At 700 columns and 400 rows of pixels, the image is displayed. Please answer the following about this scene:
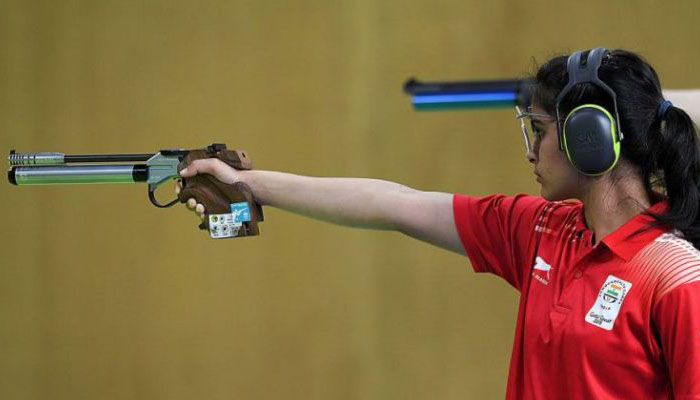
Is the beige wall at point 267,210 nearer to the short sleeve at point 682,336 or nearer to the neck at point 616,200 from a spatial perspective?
the neck at point 616,200

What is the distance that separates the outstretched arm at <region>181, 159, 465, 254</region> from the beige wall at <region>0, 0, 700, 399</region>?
125 centimetres

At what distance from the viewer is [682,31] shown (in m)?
2.91

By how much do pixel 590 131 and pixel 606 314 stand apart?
316 millimetres

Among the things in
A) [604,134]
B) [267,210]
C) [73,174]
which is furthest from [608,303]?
[267,210]

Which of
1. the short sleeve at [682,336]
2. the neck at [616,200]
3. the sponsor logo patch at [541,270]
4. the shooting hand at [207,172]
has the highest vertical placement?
the shooting hand at [207,172]

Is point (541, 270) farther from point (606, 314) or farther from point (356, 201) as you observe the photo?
point (356, 201)

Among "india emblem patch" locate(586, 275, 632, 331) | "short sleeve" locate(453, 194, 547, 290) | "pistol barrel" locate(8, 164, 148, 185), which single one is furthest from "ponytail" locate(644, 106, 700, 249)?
"pistol barrel" locate(8, 164, 148, 185)

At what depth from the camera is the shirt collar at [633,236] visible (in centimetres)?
143

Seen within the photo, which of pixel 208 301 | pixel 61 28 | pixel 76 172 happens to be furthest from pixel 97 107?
pixel 76 172

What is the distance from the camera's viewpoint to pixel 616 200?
1506 mm

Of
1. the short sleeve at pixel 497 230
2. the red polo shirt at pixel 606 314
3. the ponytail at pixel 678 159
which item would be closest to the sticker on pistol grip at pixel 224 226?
the short sleeve at pixel 497 230

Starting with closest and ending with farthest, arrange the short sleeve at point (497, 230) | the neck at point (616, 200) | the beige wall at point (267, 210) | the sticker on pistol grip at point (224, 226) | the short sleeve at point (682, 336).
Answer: the short sleeve at point (682, 336), the neck at point (616, 200), the short sleeve at point (497, 230), the sticker on pistol grip at point (224, 226), the beige wall at point (267, 210)

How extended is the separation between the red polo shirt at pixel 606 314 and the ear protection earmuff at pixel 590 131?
14 centimetres

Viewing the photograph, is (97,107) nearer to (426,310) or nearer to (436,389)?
(426,310)
